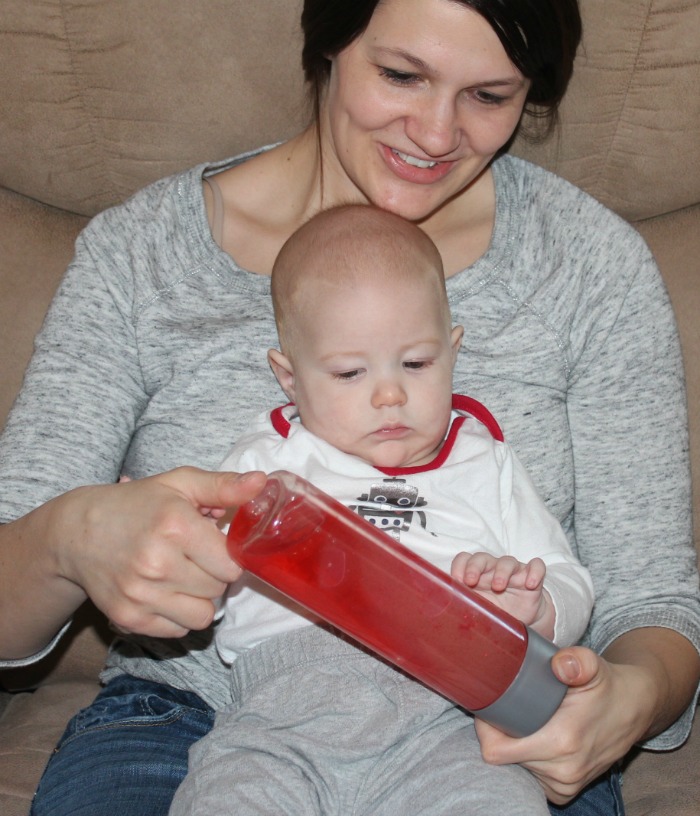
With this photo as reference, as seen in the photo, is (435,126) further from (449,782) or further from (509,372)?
(449,782)

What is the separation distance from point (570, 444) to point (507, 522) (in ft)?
0.73

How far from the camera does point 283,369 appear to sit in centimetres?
145

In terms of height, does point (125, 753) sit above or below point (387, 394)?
below

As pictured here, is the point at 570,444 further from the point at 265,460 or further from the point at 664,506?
the point at 265,460

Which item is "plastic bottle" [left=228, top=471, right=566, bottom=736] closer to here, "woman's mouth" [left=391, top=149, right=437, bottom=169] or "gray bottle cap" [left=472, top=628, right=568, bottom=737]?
"gray bottle cap" [left=472, top=628, right=568, bottom=737]

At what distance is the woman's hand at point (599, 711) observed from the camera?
3.82 feet

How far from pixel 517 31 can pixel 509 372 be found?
44cm

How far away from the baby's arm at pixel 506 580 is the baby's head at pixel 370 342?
221 mm

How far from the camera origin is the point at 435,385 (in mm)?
1362

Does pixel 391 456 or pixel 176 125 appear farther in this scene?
pixel 176 125

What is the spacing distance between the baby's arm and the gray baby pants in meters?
0.13

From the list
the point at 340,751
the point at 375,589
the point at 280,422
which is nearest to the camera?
the point at 375,589

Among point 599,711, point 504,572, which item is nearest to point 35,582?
point 504,572

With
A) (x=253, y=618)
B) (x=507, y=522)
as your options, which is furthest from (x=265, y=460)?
(x=507, y=522)
